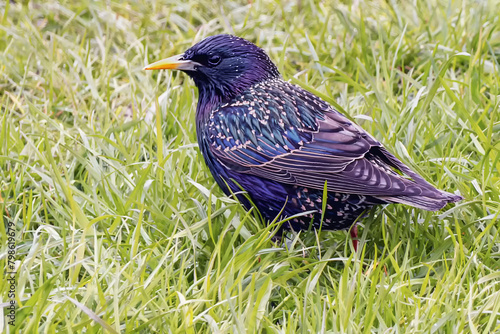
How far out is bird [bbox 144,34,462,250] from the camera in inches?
148

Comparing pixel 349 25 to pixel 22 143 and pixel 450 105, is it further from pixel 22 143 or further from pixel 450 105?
pixel 22 143

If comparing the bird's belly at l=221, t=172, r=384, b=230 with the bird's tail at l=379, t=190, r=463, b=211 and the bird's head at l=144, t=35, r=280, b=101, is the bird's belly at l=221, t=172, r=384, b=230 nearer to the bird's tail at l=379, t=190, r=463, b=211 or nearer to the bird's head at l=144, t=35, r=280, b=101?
the bird's tail at l=379, t=190, r=463, b=211

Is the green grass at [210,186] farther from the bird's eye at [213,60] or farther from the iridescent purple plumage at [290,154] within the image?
the bird's eye at [213,60]

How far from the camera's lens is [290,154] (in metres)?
3.89

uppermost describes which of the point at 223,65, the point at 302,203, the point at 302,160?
the point at 223,65

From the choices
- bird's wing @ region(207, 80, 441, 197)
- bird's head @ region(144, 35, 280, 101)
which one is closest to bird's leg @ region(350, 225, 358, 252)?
bird's wing @ region(207, 80, 441, 197)

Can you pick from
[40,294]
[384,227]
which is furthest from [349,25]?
[40,294]

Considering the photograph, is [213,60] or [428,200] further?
[213,60]

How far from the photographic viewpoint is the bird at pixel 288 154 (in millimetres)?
3770

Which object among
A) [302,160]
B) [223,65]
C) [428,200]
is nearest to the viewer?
[428,200]

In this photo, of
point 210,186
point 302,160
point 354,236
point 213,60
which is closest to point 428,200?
point 354,236

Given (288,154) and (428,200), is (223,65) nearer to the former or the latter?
(288,154)

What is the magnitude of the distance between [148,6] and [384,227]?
138 inches

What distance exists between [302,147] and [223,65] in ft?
2.39
